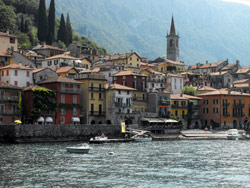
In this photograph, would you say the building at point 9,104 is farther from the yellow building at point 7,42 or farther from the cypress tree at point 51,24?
the cypress tree at point 51,24

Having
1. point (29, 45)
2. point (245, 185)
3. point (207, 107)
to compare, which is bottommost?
point (245, 185)

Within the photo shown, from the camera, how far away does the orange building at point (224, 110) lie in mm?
125000

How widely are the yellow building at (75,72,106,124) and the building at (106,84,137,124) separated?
1.32 m

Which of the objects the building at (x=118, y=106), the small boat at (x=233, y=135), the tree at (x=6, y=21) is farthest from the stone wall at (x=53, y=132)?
the tree at (x=6, y=21)

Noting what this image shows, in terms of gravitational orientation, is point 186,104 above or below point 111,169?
above

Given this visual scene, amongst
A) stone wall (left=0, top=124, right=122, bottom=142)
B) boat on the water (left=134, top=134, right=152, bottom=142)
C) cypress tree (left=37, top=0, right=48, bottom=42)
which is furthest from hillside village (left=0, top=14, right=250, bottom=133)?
cypress tree (left=37, top=0, right=48, bottom=42)

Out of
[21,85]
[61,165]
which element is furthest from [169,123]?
[61,165]

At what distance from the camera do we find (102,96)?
10431cm

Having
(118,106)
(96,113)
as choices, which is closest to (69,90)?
(96,113)

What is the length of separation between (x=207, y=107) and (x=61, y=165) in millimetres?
81048

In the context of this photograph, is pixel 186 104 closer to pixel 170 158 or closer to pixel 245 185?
pixel 170 158

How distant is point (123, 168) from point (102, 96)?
54677mm

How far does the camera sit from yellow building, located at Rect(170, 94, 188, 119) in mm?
120500

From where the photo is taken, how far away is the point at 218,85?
16338 centimetres
